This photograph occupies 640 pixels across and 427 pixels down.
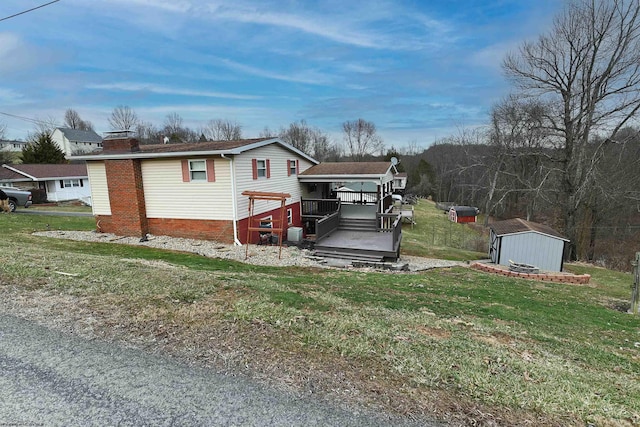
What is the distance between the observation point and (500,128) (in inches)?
1081

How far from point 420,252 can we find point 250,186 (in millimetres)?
9277

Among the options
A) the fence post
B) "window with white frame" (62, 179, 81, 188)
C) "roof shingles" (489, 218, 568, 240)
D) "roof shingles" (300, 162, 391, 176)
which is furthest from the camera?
"window with white frame" (62, 179, 81, 188)

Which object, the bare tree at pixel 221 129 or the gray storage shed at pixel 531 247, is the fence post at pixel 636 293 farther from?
the bare tree at pixel 221 129

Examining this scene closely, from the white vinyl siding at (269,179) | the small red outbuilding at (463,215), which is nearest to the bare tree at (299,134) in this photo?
the small red outbuilding at (463,215)

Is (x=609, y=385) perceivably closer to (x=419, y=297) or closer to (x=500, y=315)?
(x=500, y=315)

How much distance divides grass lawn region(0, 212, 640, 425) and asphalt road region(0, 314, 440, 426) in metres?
0.23

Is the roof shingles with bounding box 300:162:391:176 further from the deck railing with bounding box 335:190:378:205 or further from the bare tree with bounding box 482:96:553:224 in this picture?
the bare tree with bounding box 482:96:553:224

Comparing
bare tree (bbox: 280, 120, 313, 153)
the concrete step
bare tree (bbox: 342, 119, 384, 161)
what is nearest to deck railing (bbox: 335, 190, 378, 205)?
the concrete step

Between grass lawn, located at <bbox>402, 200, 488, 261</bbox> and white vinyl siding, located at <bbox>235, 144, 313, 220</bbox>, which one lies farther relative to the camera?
grass lawn, located at <bbox>402, 200, 488, 261</bbox>

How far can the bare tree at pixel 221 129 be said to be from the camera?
60250 millimetres

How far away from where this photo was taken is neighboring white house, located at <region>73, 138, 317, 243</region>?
12656 millimetres

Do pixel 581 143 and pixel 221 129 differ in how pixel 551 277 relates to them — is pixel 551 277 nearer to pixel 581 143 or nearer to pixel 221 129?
pixel 581 143

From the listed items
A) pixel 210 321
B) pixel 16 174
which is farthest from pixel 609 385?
pixel 16 174

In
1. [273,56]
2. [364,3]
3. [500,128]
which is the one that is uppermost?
[273,56]
